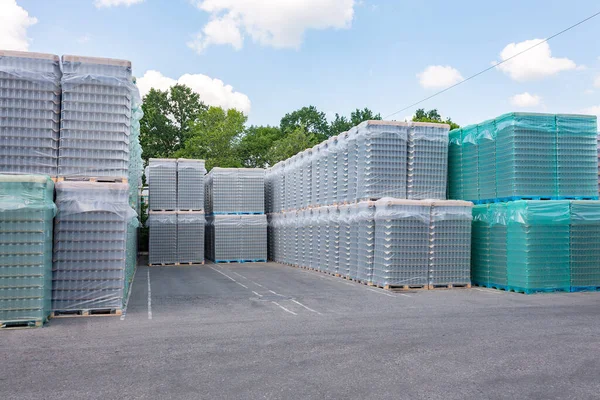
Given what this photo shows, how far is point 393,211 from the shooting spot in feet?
42.9

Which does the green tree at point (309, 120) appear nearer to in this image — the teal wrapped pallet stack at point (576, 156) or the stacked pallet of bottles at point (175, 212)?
the stacked pallet of bottles at point (175, 212)

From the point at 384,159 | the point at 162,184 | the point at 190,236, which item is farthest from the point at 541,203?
the point at 162,184

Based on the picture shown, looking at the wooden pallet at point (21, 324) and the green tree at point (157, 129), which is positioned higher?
the green tree at point (157, 129)

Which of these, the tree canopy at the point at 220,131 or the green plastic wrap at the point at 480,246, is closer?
the green plastic wrap at the point at 480,246

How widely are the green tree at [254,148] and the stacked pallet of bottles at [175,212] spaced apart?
23922 mm

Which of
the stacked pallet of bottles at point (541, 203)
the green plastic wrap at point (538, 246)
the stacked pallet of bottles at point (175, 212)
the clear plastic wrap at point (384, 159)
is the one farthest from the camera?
the stacked pallet of bottles at point (175, 212)

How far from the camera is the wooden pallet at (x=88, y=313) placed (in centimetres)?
958

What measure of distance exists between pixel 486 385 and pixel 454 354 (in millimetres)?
1259

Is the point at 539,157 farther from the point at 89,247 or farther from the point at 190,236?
the point at 190,236

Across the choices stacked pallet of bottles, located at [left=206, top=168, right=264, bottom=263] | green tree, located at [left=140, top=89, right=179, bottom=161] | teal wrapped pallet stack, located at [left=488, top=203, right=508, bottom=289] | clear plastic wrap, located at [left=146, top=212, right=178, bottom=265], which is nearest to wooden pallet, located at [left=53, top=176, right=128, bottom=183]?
teal wrapped pallet stack, located at [left=488, top=203, right=508, bottom=289]

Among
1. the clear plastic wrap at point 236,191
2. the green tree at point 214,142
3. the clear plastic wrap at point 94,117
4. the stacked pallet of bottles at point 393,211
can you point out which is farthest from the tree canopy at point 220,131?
the clear plastic wrap at point 94,117

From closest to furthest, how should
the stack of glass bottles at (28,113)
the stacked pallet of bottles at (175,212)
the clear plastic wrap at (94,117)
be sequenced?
the stack of glass bottles at (28,113)
the clear plastic wrap at (94,117)
the stacked pallet of bottles at (175,212)

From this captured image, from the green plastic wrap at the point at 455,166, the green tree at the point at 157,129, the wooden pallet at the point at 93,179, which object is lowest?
the wooden pallet at the point at 93,179

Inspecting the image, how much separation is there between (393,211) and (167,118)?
133ft
